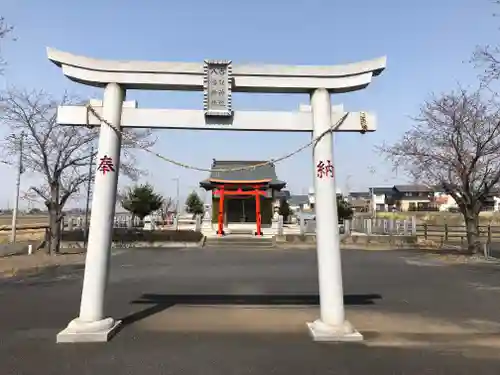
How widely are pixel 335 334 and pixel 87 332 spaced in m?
3.44

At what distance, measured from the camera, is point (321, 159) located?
6316 mm

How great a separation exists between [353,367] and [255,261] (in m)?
12.5

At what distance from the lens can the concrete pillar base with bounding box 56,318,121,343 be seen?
562 centimetres

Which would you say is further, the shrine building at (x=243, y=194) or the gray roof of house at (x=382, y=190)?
the gray roof of house at (x=382, y=190)

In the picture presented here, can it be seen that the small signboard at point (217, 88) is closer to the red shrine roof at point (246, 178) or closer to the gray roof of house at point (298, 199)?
the red shrine roof at point (246, 178)

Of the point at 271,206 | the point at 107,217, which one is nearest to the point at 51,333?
the point at 107,217

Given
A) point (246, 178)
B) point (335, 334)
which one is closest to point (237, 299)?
point (335, 334)

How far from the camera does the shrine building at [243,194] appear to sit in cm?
2972

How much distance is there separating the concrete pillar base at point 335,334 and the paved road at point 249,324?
0.54 feet

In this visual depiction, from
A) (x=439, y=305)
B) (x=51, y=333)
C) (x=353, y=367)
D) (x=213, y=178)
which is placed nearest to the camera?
(x=353, y=367)

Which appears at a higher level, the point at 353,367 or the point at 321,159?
the point at 321,159

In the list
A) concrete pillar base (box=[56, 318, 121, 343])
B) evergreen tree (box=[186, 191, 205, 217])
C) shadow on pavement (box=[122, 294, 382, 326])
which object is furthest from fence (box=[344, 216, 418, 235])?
evergreen tree (box=[186, 191, 205, 217])

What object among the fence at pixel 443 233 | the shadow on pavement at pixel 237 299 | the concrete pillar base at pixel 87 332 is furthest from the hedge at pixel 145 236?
the concrete pillar base at pixel 87 332

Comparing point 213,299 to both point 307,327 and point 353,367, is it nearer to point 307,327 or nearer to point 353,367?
point 307,327
